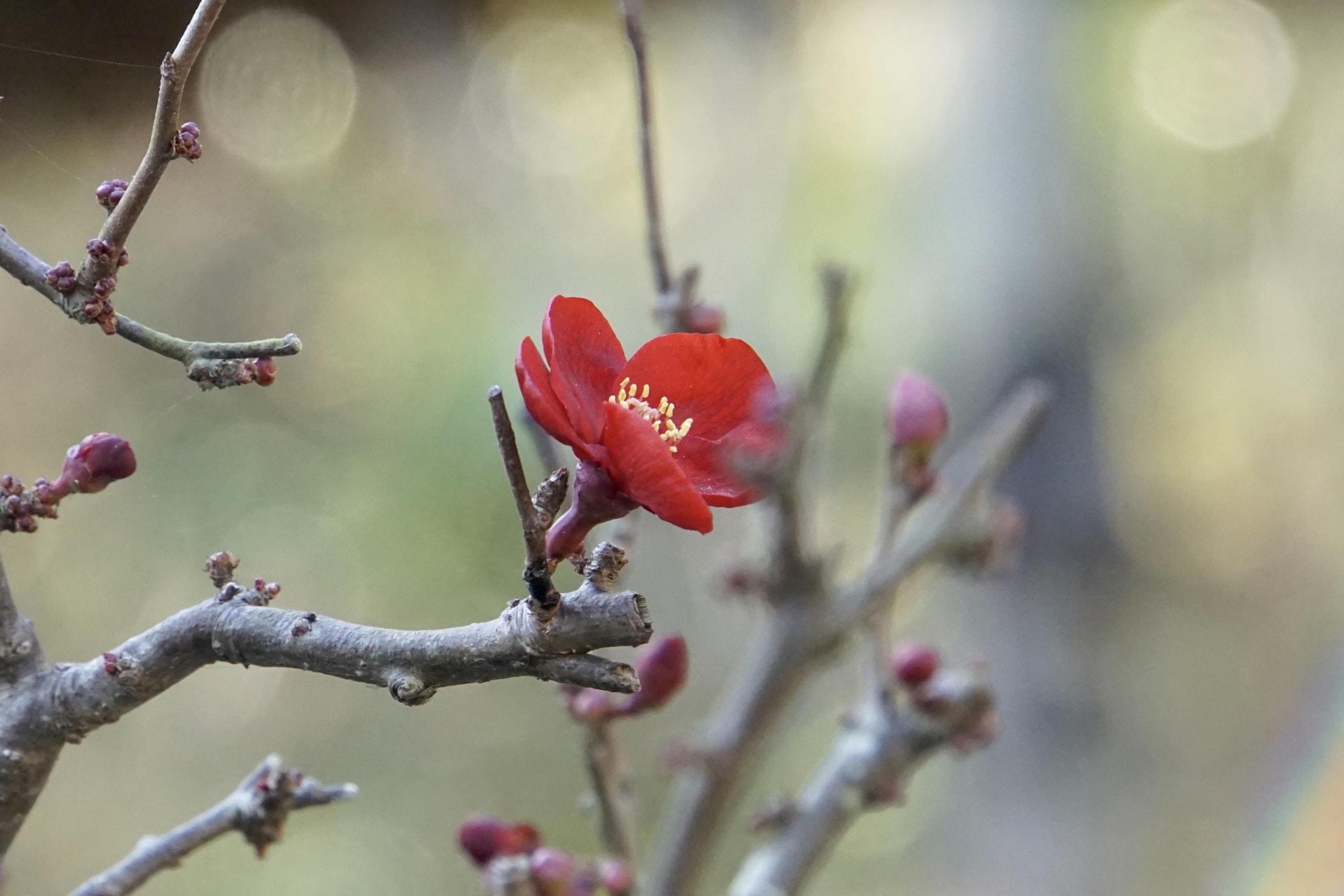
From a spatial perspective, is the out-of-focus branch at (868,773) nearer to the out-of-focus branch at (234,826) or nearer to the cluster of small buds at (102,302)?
the out-of-focus branch at (234,826)

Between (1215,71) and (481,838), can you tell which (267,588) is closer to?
(481,838)

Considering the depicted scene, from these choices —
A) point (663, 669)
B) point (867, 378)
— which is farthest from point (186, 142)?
point (867, 378)

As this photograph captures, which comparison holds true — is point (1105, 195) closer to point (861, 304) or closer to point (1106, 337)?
point (1106, 337)

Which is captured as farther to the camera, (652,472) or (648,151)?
(648,151)

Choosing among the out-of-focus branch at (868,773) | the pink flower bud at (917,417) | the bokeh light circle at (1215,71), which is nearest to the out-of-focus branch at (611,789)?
the out-of-focus branch at (868,773)

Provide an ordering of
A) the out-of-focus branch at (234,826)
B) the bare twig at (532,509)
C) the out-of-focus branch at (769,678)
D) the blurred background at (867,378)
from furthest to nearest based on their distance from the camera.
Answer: the blurred background at (867,378) < the out-of-focus branch at (769,678) < the out-of-focus branch at (234,826) < the bare twig at (532,509)

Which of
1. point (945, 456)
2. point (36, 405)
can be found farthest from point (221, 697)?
point (945, 456)
